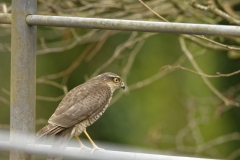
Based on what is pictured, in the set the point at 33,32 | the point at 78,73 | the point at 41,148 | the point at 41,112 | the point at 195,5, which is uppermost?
the point at 33,32

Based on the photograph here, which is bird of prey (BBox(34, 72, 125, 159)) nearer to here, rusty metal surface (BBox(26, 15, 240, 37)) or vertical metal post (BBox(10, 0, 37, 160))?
vertical metal post (BBox(10, 0, 37, 160))

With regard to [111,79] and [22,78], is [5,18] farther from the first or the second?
[111,79]

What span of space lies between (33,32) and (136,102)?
700cm

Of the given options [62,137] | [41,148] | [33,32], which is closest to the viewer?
[41,148]

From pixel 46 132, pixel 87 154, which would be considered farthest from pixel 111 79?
pixel 87 154

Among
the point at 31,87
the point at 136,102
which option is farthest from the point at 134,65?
the point at 31,87

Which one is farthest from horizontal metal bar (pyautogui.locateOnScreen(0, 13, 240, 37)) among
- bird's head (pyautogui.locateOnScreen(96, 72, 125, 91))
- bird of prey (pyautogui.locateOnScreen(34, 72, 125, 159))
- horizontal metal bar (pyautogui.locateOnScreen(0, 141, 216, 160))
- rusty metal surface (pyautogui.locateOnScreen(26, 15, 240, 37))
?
bird's head (pyautogui.locateOnScreen(96, 72, 125, 91))

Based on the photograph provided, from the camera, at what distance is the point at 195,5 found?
139 inches

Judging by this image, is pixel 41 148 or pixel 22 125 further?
pixel 22 125

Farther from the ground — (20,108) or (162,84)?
(20,108)

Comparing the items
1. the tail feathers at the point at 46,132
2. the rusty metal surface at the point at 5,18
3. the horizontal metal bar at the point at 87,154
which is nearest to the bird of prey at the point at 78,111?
the tail feathers at the point at 46,132

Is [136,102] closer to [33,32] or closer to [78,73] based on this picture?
[78,73]

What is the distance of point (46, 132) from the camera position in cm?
224

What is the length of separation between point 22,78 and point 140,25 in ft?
1.46
